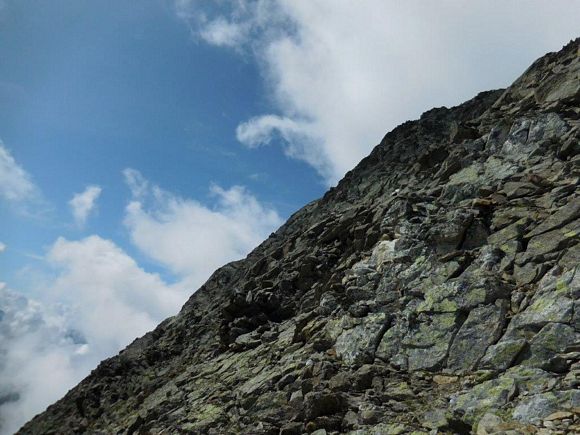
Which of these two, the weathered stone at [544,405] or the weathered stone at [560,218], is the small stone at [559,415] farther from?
the weathered stone at [560,218]

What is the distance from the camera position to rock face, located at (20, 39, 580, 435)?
1537 centimetres

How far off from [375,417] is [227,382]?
1368 centimetres

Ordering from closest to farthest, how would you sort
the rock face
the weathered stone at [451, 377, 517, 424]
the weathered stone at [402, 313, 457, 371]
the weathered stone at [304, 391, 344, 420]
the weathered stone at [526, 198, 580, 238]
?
the weathered stone at [451, 377, 517, 424] < the rock face < the weathered stone at [304, 391, 344, 420] < the weathered stone at [402, 313, 457, 371] < the weathered stone at [526, 198, 580, 238]

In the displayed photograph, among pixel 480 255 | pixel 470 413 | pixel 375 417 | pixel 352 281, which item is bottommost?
pixel 470 413

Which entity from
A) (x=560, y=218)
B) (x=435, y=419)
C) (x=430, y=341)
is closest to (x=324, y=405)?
(x=435, y=419)

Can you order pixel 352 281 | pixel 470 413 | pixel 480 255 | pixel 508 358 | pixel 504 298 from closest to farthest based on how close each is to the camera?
pixel 470 413 < pixel 508 358 < pixel 504 298 < pixel 480 255 < pixel 352 281

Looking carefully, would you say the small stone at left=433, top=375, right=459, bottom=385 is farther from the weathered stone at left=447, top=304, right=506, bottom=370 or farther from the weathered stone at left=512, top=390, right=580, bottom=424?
the weathered stone at left=512, top=390, right=580, bottom=424

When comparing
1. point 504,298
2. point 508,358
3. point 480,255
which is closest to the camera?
point 508,358

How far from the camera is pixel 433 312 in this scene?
20.3 meters

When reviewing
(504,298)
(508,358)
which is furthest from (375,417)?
(504,298)

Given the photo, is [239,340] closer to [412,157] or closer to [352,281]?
[352,281]

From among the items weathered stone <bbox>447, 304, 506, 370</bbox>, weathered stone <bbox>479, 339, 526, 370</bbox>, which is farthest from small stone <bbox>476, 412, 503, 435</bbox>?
weathered stone <bbox>447, 304, 506, 370</bbox>

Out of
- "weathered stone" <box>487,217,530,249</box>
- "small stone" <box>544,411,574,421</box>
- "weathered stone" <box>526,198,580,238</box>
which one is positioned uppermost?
"weathered stone" <box>487,217,530,249</box>

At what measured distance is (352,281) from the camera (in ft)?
88.9
